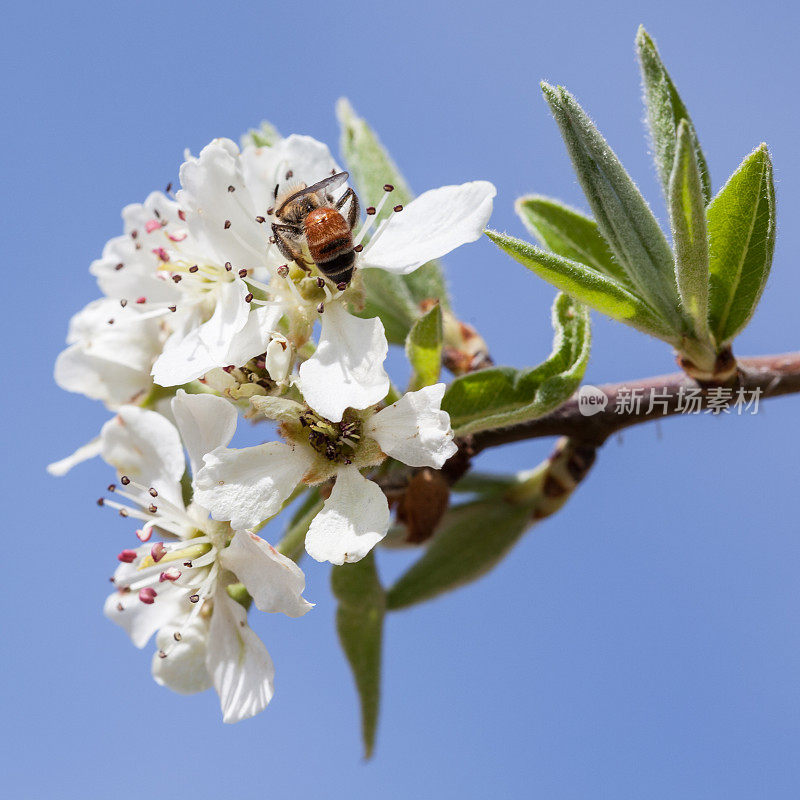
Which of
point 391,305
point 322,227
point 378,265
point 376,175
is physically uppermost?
point 376,175

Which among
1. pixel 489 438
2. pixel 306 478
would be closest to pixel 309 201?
pixel 306 478

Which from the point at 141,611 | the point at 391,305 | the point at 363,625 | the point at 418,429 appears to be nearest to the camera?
the point at 418,429

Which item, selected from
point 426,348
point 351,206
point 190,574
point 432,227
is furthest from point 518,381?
point 190,574

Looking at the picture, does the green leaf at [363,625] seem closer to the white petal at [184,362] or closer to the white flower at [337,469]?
the white flower at [337,469]

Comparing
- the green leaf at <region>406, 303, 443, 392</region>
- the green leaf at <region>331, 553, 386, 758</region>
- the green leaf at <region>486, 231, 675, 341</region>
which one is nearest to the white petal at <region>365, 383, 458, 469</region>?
the green leaf at <region>406, 303, 443, 392</region>

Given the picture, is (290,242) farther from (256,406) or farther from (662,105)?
(662,105)

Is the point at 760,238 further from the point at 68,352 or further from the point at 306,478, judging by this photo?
the point at 68,352

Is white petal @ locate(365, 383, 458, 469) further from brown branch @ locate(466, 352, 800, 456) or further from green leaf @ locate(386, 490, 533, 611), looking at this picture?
green leaf @ locate(386, 490, 533, 611)
